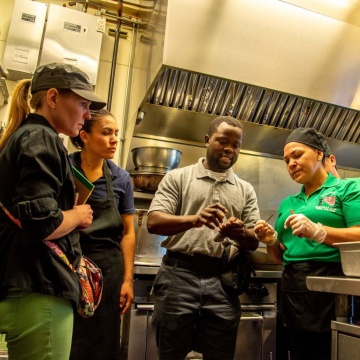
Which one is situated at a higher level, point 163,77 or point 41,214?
point 163,77

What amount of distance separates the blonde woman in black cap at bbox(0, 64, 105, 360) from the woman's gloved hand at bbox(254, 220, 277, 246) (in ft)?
2.72

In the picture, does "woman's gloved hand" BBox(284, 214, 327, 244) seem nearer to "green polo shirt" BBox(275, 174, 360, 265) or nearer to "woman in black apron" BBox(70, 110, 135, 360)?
"green polo shirt" BBox(275, 174, 360, 265)

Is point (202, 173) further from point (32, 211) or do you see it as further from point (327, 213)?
point (32, 211)

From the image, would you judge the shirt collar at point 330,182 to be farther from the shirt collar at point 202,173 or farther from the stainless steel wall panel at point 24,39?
the stainless steel wall panel at point 24,39

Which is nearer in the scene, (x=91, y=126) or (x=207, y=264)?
(x=207, y=264)

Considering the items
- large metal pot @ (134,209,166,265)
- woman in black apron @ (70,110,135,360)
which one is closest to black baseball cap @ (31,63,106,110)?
woman in black apron @ (70,110,135,360)

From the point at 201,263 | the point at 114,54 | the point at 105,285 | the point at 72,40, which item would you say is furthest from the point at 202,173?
the point at 114,54

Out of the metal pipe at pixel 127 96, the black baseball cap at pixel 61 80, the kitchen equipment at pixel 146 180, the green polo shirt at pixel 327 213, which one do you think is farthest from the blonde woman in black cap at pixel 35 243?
the metal pipe at pixel 127 96

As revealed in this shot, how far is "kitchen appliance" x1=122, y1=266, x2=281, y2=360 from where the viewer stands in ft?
6.72

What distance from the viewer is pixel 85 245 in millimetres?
1457

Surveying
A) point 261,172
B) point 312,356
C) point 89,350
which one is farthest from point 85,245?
point 261,172

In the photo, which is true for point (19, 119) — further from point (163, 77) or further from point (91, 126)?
point (163, 77)

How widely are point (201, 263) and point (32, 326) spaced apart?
794 millimetres

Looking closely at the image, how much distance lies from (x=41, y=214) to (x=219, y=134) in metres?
1.01
